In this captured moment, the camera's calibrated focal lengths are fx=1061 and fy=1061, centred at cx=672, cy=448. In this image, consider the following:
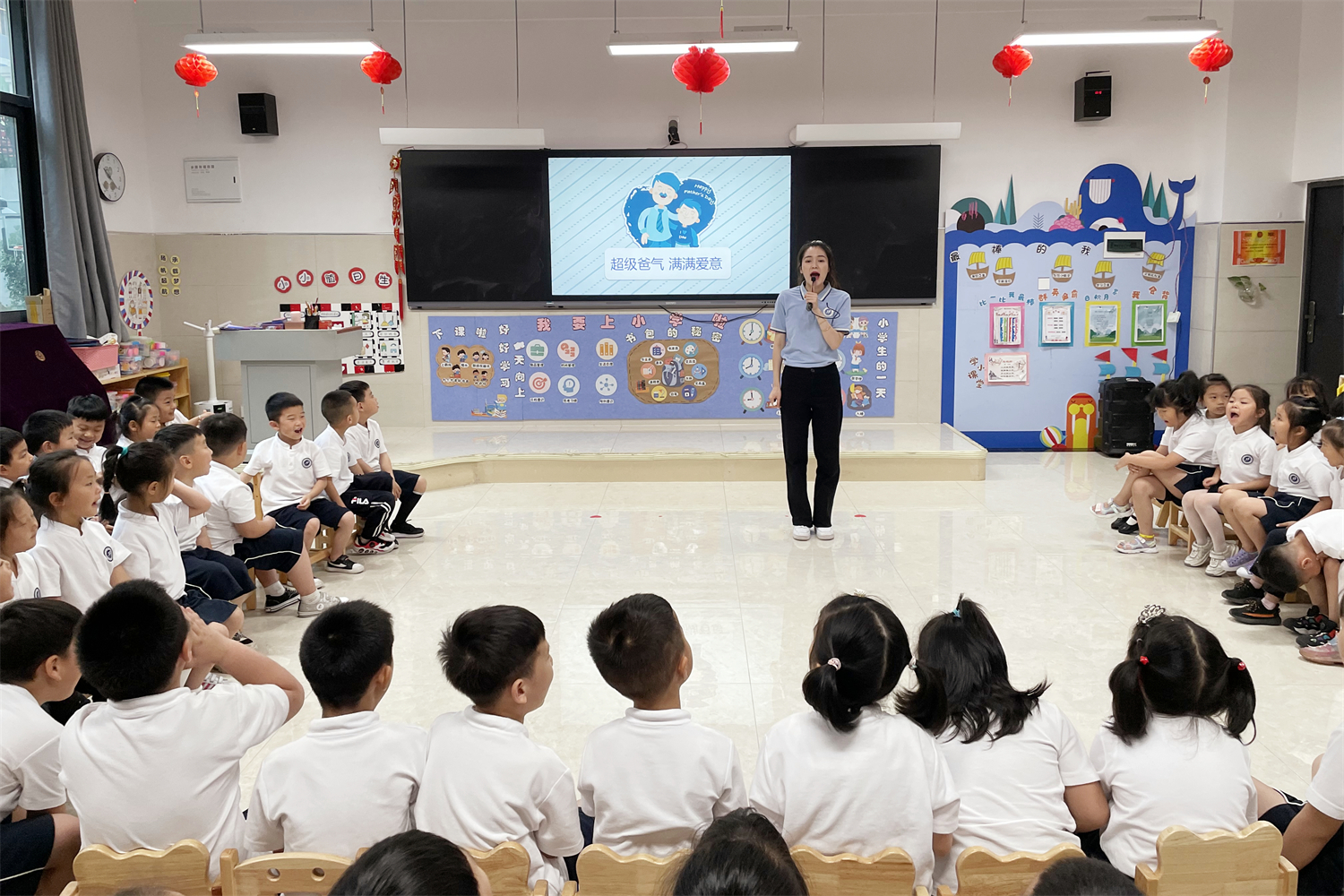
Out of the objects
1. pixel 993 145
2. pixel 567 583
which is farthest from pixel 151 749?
pixel 993 145

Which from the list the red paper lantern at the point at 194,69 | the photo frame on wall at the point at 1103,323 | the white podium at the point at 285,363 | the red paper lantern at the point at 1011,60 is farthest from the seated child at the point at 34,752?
the photo frame on wall at the point at 1103,323

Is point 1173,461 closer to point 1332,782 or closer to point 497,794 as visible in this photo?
point 1332,782

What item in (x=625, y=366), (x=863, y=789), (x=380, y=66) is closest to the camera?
(x=863, y=789)

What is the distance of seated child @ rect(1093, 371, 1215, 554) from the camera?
4.99 metres

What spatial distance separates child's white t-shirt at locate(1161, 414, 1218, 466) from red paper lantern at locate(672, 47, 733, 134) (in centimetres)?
321

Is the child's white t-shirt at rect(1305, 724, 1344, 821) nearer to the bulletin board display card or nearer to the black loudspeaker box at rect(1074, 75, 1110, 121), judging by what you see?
the bulletin board display card

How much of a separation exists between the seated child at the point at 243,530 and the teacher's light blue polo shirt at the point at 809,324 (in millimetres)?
2519

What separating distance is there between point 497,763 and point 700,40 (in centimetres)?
520

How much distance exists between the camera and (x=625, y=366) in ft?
26.1

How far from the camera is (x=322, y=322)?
778 centimetres

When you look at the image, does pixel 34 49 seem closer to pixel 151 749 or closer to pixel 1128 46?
pixel 151 749

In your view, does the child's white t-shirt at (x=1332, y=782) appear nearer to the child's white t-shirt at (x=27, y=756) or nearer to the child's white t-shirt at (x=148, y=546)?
the child's white t-shirt at (x=27, y=756)

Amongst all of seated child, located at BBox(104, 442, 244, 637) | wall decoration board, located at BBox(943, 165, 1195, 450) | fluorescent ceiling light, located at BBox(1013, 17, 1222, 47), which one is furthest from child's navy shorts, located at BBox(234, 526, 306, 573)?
wall decoration board, located at BBox(943, 165, 1195, 450)

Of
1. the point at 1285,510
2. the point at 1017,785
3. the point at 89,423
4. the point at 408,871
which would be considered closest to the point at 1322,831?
the point at 1017,785
